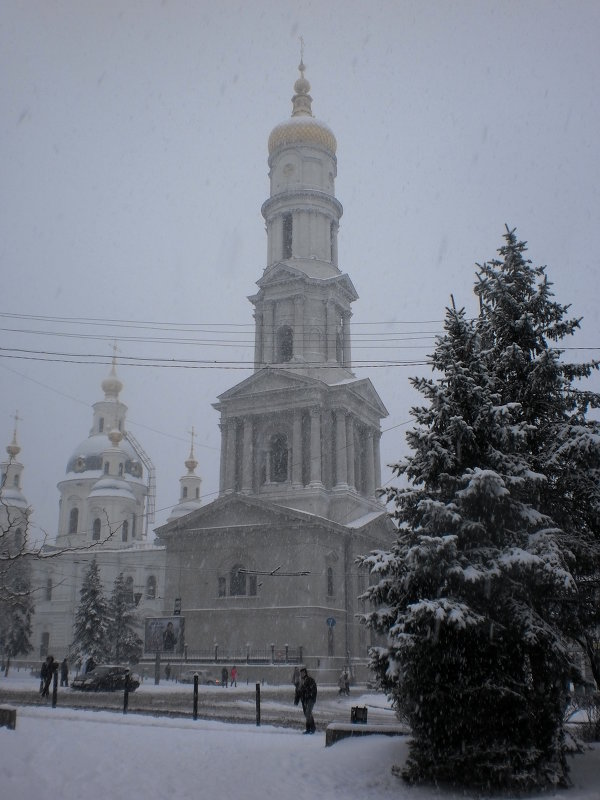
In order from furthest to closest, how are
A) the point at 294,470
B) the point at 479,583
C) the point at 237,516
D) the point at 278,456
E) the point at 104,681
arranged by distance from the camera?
the point at 278,456 → the point at 294,470 → the point at 237,516 → the point at 104,681 → the point at 479,583

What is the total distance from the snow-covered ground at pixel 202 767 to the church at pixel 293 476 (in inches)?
884

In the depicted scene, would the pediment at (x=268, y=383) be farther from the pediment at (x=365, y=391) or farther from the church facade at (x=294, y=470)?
the pediment at (x=365, y=391)

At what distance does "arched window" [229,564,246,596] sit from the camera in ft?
143

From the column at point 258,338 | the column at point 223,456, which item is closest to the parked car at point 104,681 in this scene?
the column at point 223,456

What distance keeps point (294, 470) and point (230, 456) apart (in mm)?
4417

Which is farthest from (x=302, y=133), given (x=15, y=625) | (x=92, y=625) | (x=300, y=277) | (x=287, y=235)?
(x=15, y=625)

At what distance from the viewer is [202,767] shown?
1199 centimetres

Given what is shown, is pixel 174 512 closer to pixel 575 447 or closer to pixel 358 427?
pixel 358 427

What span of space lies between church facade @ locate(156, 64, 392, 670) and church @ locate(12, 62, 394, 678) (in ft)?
0.25

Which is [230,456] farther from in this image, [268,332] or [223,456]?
[268,332]

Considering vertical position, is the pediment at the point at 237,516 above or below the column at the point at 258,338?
below

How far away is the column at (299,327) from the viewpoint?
161 feet

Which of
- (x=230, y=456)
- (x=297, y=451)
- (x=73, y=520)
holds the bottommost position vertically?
(x=73, y=520)

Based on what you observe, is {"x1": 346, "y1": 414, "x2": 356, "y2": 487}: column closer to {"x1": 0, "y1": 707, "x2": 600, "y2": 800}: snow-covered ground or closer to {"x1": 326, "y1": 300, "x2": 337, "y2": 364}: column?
{"x1": 326, "y1": 300, "x2": 337, "y2": 364}: column
